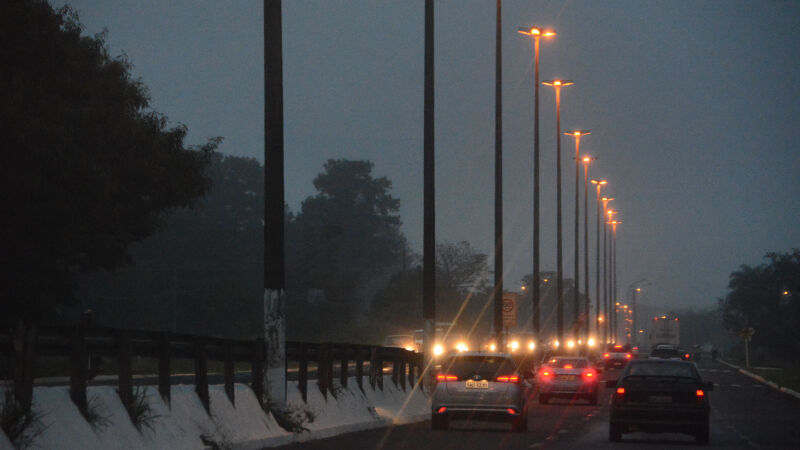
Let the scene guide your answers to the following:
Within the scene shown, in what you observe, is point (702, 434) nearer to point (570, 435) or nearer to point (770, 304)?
point (570, 435)

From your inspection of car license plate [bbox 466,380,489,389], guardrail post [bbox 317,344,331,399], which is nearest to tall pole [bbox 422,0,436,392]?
car license plate [bbox 466,380,489,389]

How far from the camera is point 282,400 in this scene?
20938 millimetres

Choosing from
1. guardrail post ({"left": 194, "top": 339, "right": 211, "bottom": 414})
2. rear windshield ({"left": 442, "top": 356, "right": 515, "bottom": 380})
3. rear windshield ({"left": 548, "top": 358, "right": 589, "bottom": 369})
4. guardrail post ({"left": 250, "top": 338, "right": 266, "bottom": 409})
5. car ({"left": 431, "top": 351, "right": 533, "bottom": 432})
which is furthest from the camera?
rear windshield ({"left": 548, "top": 358, "right": 589, "bottom": 369})

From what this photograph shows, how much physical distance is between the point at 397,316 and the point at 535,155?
217 feet

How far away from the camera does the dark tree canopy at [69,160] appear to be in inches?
1271

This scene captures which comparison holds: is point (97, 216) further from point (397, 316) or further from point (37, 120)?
point (397, 316)

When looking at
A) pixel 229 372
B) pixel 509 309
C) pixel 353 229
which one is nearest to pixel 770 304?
pixel 353 229

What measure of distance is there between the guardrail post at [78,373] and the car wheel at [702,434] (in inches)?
512

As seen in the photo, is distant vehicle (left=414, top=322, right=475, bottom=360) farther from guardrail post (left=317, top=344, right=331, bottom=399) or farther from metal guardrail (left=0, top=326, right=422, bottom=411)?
metal guardrail (left=0, top=326, right=422, bottom=411)

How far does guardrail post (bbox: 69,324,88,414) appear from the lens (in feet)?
47.5

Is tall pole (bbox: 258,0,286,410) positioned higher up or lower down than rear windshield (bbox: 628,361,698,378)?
higher up

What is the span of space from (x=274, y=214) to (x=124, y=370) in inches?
248

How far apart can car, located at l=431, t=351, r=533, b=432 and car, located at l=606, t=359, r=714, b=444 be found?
2.13m

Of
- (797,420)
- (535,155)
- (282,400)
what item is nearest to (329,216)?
(535,155)
